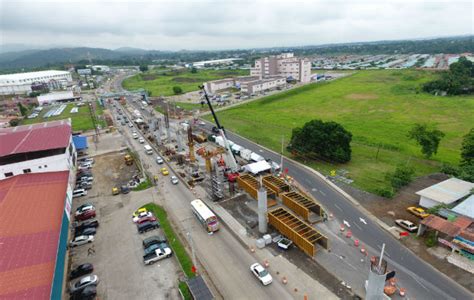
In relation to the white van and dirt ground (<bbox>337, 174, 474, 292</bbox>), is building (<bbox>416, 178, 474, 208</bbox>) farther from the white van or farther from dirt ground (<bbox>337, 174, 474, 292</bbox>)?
the white van

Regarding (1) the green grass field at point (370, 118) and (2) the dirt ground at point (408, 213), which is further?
(1) the green grass field at point (370, 118)

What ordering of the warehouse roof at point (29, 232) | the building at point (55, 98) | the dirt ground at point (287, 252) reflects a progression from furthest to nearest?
the building at point (55, 98) < the dirt ground at point (287, 252) < the warehouse roof at point (29, 232)

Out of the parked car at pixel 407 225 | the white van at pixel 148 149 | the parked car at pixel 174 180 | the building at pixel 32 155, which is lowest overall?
the parked car at pixel 407 225

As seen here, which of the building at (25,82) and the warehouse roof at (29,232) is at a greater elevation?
the building at (25,82)

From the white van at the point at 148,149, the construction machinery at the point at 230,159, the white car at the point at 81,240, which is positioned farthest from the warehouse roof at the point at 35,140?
the construction machinery at the point at 230,159

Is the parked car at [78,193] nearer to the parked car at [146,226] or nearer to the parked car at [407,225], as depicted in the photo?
the parked car at [146,226]

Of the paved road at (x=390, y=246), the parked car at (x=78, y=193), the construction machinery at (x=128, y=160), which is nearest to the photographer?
the paved road at (x=390, y=246)

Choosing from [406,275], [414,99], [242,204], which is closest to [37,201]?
[242,204]
